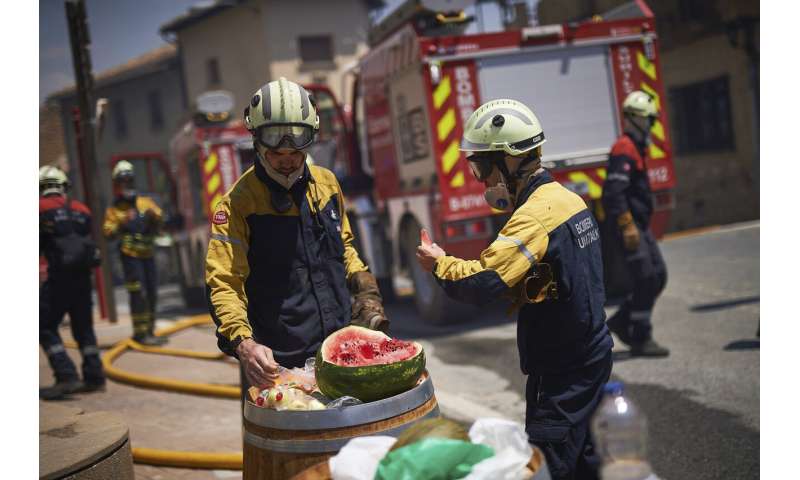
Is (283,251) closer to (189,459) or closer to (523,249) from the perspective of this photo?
(523,249)

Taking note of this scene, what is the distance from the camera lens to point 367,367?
9.36 ft

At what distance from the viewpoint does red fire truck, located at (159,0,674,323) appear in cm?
910

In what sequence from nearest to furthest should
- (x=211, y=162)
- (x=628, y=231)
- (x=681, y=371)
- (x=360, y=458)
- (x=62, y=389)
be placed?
(x=360, y=458) → (x=681, y=371) → (x=628, y=231) → (x=62, y=389) → (x=211, y=162)

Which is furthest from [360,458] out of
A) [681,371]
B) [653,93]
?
[653,93]

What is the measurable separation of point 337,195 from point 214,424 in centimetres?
321

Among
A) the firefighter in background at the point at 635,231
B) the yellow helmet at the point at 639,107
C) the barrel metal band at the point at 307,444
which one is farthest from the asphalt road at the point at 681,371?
the barrel metal band at the point at 307,444

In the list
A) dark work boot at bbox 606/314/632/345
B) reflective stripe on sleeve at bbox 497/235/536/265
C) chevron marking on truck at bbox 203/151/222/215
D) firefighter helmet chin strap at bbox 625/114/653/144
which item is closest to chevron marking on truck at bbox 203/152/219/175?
chevron marking on truck at bbox 203/151/222/215

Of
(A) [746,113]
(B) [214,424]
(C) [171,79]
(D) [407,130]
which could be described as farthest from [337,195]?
(C) [171,79]

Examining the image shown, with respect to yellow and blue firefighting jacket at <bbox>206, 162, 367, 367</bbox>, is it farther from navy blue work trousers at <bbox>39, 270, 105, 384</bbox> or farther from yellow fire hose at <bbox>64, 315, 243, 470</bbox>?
navy blue work trousers at <bbox>39, 270, 105, 384</bbox>

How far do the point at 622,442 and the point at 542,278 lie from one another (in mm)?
682

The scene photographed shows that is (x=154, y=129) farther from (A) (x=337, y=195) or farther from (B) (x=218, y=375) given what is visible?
(A) (x=337, y=195)

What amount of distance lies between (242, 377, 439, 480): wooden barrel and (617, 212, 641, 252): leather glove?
465cm

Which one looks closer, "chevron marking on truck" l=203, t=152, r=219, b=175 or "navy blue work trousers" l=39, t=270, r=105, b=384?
"navy blue work trousers" l=39, t=270, r=105, b=384

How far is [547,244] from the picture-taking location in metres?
3.04
